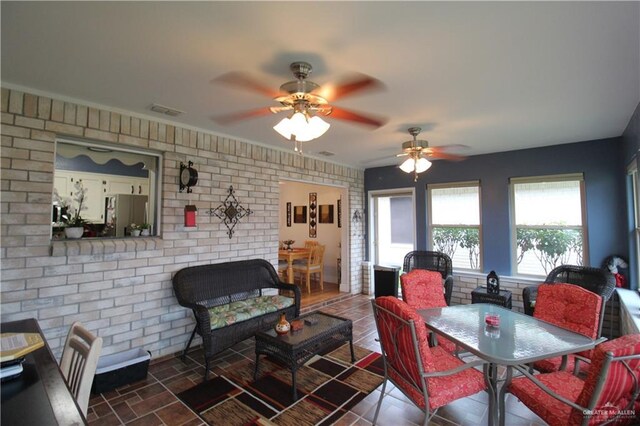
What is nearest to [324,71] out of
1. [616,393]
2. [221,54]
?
[221,54]

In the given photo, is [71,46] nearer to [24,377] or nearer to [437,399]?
[24,377]

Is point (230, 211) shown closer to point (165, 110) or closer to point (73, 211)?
point (165, 110)

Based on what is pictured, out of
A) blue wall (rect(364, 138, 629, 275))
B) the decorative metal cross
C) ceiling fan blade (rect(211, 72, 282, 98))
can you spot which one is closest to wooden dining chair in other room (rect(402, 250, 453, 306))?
blue wall (rect(364, 138, 629, 275))

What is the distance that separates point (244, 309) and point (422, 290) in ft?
6.16

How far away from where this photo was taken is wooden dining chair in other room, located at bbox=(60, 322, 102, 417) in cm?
141

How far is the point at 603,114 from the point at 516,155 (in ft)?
5.22

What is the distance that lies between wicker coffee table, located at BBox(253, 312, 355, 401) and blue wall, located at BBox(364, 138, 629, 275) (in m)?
2.99

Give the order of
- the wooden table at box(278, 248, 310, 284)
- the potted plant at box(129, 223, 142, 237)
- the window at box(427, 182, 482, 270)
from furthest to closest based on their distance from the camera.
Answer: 1. the wooden table at box(278, 248, 310, 284)
2. the window at box(427, 182, 482, 270)
3. the potted plant at box(129, 223, 142, 237)

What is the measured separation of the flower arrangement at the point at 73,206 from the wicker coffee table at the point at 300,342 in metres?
2.02

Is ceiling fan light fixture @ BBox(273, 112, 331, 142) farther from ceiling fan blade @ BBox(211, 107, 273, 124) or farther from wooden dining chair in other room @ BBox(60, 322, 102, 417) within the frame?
wooden dining chair in other room @ BBox(60, 322, 102, 417)

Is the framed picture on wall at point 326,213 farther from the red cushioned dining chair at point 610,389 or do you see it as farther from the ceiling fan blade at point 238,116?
the red cushioned dining chair at point 610,389

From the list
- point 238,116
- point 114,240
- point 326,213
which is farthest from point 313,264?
point 238,116

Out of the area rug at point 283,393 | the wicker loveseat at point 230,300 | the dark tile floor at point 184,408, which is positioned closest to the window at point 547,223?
the dark tile floor at point 184,408

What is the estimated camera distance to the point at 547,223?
4.49 metres
